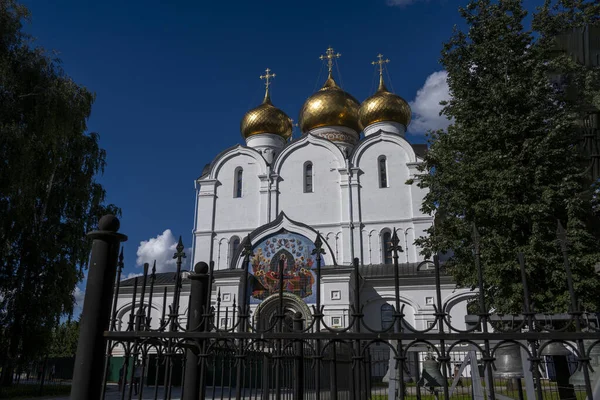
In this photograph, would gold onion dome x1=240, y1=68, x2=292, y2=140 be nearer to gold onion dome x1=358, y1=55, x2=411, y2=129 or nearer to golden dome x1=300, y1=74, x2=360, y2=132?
golden dome x1=300, y1=74, x2=360, y2=132

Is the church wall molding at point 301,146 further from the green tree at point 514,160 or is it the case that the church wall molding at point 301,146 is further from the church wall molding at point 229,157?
the green tree at point 514,160

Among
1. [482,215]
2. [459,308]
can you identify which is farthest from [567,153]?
[459,308]

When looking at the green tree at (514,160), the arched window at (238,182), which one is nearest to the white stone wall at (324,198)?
the arched window at (238,182)

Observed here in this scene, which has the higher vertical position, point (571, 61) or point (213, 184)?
point (213, 184)

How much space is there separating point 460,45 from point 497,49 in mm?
1052

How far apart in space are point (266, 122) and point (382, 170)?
7.54 meters

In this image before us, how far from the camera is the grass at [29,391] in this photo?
1181cm

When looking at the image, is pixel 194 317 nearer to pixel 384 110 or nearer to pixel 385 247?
pixel 385 247

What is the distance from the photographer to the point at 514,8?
12023 mm

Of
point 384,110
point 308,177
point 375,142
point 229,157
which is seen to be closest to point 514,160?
point 375,142

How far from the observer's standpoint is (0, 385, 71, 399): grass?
465 inches

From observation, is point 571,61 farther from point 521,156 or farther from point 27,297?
point 27,297

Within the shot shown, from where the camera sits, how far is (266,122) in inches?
1060

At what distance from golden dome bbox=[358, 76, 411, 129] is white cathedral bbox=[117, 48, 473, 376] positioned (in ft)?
0.18
